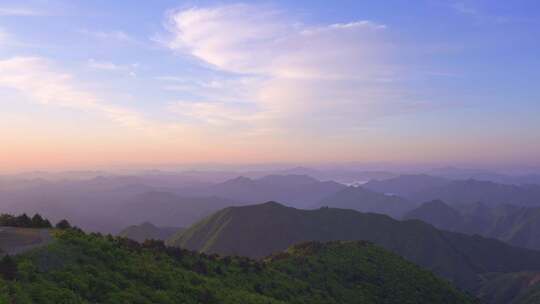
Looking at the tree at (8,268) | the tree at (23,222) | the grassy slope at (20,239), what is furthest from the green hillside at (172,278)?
the tree at (23,222)

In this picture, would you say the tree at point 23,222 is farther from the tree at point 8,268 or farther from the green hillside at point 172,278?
the tree at point 8,268

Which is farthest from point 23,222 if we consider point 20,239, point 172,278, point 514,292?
point 514,292

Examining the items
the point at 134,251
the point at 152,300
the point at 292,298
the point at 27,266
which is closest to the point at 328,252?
the point at 292,298

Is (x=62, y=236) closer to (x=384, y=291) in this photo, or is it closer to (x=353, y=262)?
(x=384, y=291)

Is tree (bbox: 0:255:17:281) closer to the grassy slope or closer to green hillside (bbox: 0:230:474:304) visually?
green hillside (bbox: 0:230:474:304)

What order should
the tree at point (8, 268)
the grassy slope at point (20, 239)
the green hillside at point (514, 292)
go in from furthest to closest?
the green hillside at point (514, 292) < the grassy slope at point (20, 239) < the tree at point (8, 268)

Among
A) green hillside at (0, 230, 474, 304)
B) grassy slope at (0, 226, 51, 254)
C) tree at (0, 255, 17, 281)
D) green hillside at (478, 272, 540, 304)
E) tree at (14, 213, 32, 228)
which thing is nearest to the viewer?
tree at (0, 255, 17, 281)

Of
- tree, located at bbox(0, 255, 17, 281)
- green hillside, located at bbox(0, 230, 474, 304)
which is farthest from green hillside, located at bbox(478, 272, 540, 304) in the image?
tree, located at bbox(0, 255, 17, 281)

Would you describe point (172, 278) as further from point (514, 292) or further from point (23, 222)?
point (514, 292)
